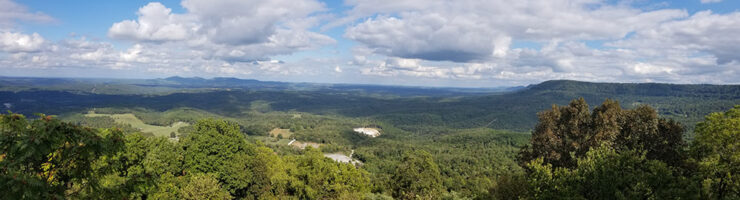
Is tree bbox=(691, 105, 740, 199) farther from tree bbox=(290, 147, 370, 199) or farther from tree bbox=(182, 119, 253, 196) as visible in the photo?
tree bbox=(182, 119, 253, 196)

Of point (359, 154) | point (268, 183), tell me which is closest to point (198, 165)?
point (268, 183)

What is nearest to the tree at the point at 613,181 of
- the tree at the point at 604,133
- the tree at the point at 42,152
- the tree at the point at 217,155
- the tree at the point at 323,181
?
the tree at the point at 604,133

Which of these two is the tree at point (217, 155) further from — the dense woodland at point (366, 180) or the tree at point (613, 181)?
the tree at point (613, 181)

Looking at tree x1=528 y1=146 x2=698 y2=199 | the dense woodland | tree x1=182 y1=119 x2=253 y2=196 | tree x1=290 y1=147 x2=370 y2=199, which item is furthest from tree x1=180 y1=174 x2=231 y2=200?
tree x1=528 y1=146 x2=698 y2=199

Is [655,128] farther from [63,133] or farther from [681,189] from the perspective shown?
[63,133]

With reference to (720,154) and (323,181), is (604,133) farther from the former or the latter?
(323,181)
